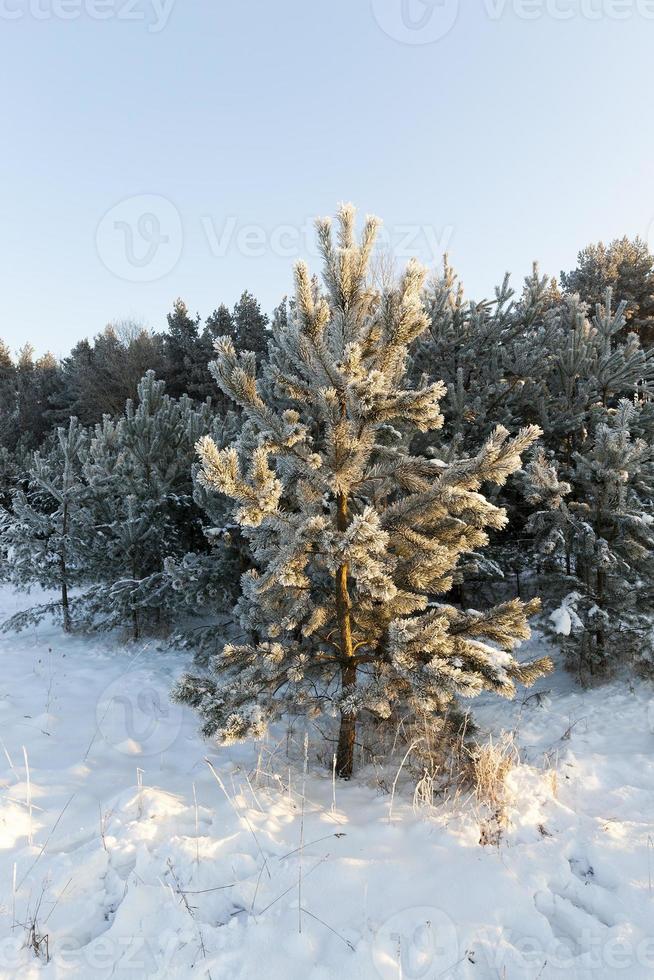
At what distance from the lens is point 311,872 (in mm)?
2920

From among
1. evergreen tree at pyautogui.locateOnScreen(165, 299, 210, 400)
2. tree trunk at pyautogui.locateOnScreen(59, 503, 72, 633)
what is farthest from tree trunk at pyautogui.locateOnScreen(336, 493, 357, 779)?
evergreen tree at pyautogui.locateOnScreen(165, 299, 210, 400)

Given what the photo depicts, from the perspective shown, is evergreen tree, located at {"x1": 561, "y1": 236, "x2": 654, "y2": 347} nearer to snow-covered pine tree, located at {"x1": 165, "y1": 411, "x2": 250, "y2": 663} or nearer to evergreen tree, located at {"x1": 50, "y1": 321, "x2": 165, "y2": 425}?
snow-covered pine tree, located at {"x1": 165, "y1": 411, "x2": 250, "y2": 663}

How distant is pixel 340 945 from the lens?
2.47m

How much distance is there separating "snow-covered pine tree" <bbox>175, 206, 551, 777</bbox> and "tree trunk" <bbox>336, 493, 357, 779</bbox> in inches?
0.4

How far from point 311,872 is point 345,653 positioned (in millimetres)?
1543

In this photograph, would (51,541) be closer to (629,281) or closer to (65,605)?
(65,605)

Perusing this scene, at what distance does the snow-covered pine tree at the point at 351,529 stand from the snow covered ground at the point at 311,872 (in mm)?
681

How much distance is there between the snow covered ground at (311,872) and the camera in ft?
7.85

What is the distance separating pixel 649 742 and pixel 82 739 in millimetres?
5632

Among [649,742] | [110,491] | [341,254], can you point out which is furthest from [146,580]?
[649,742]

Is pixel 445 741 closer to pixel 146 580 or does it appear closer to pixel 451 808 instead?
pixel 451 808

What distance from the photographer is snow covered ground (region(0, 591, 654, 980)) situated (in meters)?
2.39

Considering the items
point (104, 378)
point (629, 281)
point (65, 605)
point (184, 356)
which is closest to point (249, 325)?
point (184, 356)

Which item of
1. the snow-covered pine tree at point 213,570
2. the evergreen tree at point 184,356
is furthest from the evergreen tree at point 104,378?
the snow-covered pine tree at point 213,570
